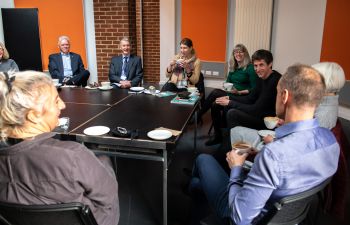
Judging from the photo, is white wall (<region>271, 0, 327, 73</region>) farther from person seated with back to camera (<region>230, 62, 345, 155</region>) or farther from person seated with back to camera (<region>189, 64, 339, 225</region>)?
person seated with back to camera (<region>189, 64, 339, 225</region>)

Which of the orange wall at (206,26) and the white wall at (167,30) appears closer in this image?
the orange wall at (206,26)

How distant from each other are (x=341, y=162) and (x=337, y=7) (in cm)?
380

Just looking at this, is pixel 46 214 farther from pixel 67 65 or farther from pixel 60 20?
pixel 60 20

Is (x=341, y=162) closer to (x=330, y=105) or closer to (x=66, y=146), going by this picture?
(x=330, y=105)

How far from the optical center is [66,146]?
3.86ft

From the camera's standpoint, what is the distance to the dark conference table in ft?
6.66

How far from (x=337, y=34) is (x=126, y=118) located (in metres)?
3.97

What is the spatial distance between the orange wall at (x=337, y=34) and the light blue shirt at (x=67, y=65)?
13.7 feet

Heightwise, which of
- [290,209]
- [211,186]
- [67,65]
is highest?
[67,65]

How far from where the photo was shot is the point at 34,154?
1.11m

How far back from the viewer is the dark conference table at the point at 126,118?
2.03m

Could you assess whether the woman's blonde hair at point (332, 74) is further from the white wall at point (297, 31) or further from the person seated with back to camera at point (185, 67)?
the white wall at point (297, 31)

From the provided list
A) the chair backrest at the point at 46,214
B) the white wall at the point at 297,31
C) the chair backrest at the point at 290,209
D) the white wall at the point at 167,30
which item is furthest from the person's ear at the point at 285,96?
the white wall at the point at 167,30

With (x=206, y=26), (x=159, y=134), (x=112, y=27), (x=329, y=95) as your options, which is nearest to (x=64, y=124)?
(x=159, y=134)
